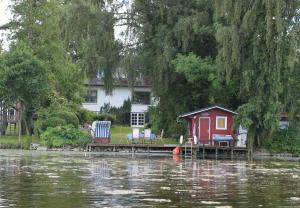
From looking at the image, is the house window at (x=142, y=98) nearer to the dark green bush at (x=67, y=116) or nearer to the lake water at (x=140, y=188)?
the dark green bush at (x=67, y=116)

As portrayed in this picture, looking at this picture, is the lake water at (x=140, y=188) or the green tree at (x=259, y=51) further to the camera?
the green tree at (x=259, y=51)

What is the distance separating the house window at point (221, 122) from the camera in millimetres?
46062

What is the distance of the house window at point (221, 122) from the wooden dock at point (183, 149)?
6.84 feet

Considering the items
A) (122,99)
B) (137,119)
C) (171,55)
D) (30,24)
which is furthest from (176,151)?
(122,99)

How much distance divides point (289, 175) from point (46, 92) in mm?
29255

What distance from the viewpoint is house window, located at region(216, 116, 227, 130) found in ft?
151

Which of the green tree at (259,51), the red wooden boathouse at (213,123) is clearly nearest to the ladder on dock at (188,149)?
the red wooden boathouse at (213,123)

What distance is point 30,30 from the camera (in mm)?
53031

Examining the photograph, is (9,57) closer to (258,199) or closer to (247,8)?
(247,8)

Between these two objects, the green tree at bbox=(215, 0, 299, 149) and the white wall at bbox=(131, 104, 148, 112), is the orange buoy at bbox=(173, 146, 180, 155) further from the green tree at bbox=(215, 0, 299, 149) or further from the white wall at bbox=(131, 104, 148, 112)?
the white wall at bbox=(131, 104, 148, 112)

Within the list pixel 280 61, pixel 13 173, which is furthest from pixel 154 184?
pixel 280 61

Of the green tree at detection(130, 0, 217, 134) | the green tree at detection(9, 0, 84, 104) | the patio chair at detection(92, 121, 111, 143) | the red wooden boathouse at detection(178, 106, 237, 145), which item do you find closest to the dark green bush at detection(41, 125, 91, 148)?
the patio chair at detection(92, 121, 111, 143)

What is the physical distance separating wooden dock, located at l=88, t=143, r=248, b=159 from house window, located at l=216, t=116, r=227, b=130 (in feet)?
6.84

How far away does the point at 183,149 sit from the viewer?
43.8 m
